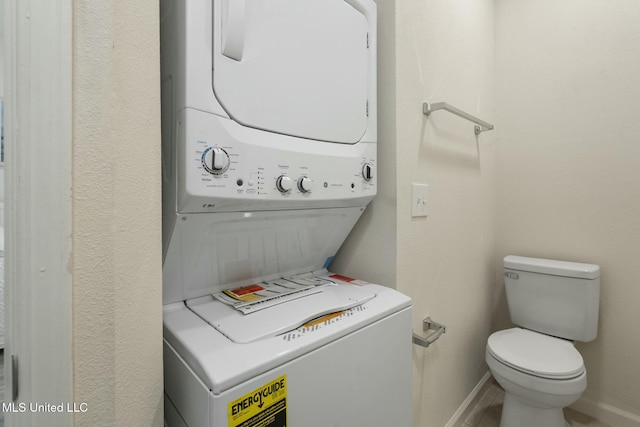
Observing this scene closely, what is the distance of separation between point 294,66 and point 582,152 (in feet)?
5.74

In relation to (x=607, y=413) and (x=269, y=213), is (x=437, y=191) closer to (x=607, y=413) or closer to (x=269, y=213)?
(x=269, y=213)

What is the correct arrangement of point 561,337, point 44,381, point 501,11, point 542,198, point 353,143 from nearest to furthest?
point 44,381 < point 353,143 < point 561,337 < point 542,198 < point 501,11

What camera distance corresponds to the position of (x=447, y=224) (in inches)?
54.1

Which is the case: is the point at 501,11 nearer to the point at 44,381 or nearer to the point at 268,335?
the point at 268,335

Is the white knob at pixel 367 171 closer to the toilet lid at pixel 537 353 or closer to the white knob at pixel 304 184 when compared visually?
the white knob at pixel 304 184

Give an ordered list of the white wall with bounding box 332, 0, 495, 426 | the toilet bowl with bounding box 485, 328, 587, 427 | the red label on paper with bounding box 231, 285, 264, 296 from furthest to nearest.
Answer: the toilet bowl with bounding box 485, 328, 587, 427 < the white wall with bounding box 332, 0, 495, 426 < the red label on paper with bounding box 231, 285, 264, 296

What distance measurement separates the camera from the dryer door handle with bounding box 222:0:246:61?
639mm

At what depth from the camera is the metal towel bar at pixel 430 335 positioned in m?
1.08

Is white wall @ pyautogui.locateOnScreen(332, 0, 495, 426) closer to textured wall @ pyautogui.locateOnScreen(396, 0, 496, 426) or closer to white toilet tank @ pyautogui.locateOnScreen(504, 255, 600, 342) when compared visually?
textured wall @ pyautogui.locateOnScreen(396, 0, 496, 426)

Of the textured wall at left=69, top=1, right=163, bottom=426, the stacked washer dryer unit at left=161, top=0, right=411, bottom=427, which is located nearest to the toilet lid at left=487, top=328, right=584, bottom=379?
the stacked washer dryer unit at left=161, top=0, right=411, bottom=427

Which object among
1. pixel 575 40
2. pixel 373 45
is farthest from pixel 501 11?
pixel 373 45

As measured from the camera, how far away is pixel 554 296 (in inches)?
60.9

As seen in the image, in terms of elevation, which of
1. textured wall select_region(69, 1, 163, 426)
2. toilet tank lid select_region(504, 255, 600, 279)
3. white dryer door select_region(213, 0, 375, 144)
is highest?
white dryer door select_region(213, 0, 375, 144)

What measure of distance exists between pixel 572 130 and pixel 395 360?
5.64ft
